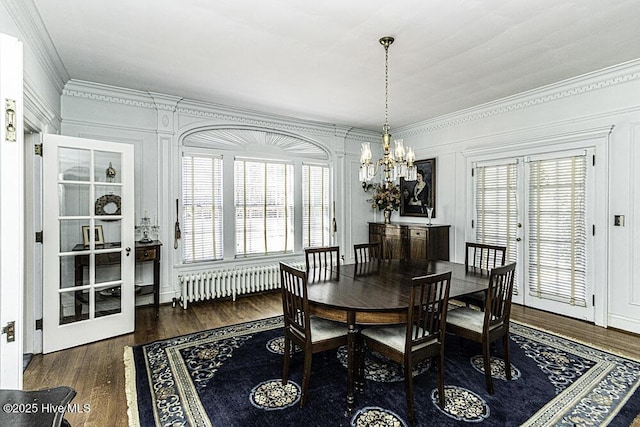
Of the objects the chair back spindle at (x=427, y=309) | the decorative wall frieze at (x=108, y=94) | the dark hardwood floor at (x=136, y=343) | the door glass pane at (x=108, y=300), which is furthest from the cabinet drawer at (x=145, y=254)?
the chair back spindle at (x=427, y=309)

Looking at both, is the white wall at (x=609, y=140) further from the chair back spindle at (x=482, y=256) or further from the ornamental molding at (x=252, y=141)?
the ornamental molding at (x=252, y=141)

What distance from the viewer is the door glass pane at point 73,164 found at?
10.6 ft

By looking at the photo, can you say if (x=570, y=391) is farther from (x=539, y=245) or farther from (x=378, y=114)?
(x=378, y=114)

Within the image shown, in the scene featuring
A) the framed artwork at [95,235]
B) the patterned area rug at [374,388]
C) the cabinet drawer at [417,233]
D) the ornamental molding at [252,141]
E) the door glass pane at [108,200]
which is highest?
the ornamental molding at [252,141]

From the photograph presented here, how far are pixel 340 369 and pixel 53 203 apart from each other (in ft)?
10.2

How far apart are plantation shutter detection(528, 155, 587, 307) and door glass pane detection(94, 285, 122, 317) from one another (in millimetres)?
5016

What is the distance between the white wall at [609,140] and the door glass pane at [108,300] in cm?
511

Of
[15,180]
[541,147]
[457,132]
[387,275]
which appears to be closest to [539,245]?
[541,147]

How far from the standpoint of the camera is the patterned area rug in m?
2.13

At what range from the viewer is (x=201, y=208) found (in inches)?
188

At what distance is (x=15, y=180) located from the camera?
151 centimetres

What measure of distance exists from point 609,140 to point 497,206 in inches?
57.3

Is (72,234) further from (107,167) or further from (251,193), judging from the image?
(251,193)

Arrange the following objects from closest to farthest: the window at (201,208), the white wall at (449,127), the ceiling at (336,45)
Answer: the ceiling at (336,45)
the white wall at (449,127)
the window at (201,208)
